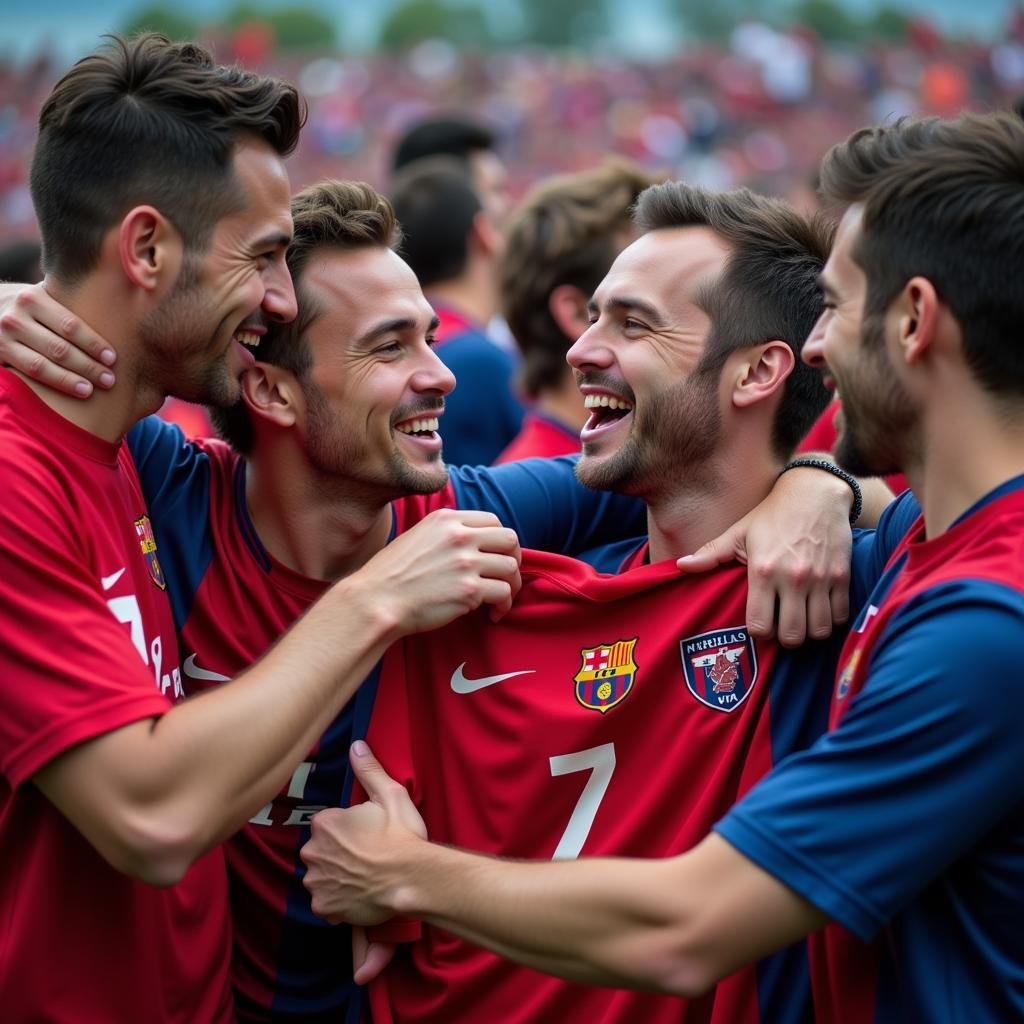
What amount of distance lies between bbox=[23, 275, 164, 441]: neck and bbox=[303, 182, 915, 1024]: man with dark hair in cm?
80

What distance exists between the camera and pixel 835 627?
8.30ft

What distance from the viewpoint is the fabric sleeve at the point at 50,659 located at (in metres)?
2.20

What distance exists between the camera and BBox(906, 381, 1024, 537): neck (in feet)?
7.02

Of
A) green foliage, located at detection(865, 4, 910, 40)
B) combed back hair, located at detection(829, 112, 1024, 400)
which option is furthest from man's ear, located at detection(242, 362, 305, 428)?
green foliage, located at detection(865, 4, 910, 40)

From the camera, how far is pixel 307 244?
128 inches

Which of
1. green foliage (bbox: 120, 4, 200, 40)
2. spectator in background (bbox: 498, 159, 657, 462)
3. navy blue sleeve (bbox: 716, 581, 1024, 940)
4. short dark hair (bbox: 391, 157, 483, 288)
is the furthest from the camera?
green foliage (bbox: 120, 4, 200, 40)

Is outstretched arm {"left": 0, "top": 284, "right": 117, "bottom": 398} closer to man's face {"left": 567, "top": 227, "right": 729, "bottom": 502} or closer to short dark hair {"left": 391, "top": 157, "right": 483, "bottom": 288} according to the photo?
man's face {"left": 567, "top": 227, "right": 729, "bottom": 502}

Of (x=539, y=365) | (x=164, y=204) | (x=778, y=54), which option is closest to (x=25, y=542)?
(x=164, y=204)

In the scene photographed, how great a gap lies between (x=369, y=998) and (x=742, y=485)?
4.60ft

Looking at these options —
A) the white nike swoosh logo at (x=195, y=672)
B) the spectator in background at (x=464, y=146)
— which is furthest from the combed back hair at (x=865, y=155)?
the spectator in background at (x=464, y=146)

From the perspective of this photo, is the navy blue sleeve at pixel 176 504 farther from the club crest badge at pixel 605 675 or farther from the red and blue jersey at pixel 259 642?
the club crest badge at pixel 605 675

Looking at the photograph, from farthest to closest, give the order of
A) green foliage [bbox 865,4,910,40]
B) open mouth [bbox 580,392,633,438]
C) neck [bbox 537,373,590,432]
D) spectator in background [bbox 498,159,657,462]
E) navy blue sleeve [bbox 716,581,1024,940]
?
green foliage [bbox 865,4,910,40] → spectator in background [bbox 498,159,657,462] → neck [bbox 537,373,590,432] → open mouth [bbox 580,392,633,438] → navy blue sleeve [bbox 716,581,1024,940]

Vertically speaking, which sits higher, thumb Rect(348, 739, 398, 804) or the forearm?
the forearm

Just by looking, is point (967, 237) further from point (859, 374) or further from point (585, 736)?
point (585, 736)
